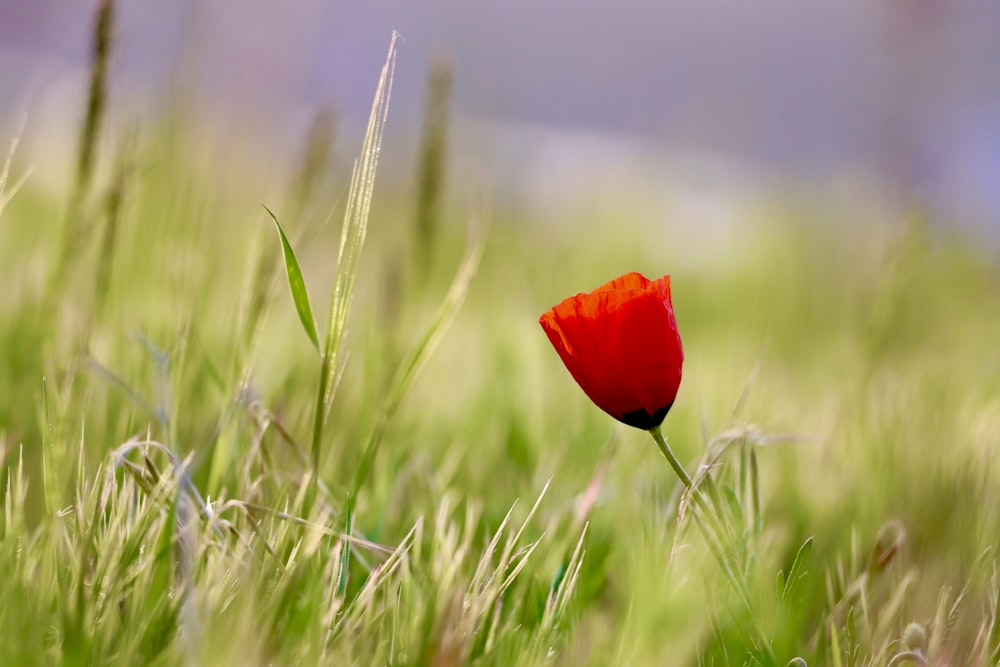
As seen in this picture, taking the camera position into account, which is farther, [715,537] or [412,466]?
[412,466]

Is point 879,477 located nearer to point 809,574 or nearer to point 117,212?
point 809,574

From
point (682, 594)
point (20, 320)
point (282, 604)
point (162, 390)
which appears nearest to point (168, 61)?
point (20, 320)

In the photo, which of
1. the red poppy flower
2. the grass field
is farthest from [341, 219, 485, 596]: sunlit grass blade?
the red poppy flower

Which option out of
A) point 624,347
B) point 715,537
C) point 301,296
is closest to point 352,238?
point 301,296

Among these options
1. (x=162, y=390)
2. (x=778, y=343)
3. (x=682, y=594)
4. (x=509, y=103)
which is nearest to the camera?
(x=682, y=594)

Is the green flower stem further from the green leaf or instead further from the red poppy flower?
the green leaf

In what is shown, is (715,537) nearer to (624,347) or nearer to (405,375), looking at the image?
(624,347)
